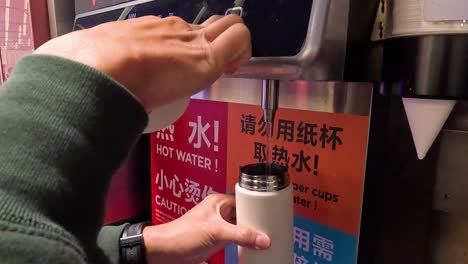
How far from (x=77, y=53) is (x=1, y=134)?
0.28ft

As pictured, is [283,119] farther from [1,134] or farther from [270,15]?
[1,134]

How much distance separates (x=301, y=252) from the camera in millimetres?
590

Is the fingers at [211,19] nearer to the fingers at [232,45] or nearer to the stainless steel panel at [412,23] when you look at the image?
the fingers at [232,45]

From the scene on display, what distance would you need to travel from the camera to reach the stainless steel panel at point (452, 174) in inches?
20.1

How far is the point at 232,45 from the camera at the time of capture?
382mm

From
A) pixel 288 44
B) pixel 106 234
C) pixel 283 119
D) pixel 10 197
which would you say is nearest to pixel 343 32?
pixel 288 44

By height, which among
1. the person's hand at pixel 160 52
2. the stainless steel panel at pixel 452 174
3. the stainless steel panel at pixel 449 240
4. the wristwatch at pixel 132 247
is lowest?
the wristwatch at pixel 132 247

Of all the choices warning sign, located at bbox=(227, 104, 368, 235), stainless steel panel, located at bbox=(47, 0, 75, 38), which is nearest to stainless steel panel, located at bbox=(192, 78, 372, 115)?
warning sign, located at bbox=(227, 104, 368, 235)

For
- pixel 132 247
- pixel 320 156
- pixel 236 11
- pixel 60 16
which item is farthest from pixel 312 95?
pixel 60 16

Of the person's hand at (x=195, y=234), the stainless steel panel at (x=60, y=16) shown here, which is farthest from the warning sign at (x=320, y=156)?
the stainless steel panel at (x=60, y=16)

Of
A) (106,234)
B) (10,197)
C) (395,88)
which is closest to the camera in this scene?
(10,197)

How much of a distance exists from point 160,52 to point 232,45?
8 cm

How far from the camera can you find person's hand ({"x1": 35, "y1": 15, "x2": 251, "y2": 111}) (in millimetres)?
307

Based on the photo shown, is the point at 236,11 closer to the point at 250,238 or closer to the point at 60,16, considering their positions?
the point at 250,238
